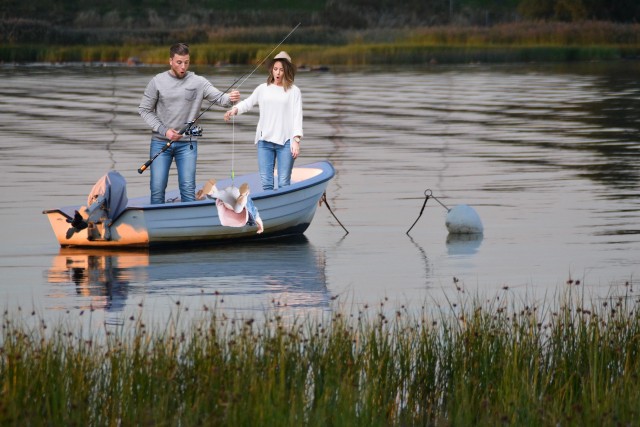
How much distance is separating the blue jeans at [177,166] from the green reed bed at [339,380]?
608cm

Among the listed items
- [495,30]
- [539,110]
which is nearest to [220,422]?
[539,110]

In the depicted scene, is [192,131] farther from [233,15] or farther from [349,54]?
[233,15]

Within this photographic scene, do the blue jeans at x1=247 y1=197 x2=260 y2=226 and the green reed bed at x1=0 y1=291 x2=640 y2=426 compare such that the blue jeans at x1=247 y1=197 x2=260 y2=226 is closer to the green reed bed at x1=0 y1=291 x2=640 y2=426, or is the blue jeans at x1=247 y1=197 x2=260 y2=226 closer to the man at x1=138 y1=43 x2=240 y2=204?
the man at x1=138 y1=43 x2=240 y2=204

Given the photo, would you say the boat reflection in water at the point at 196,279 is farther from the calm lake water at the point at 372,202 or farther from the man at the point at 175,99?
the man at the point at 175,99

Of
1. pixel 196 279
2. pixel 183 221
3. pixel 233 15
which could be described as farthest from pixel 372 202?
pixel 233 15

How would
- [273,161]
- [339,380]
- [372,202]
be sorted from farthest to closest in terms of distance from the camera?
[372,202]
[273,161]
[339,380]

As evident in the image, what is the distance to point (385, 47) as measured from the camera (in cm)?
7025

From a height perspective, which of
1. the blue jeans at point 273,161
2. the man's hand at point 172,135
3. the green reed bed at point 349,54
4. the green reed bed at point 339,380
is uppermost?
the man's hand at point 172,135

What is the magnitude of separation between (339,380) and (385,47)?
62909 millimetres

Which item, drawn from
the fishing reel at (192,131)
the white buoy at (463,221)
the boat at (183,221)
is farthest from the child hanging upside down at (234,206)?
the white buoy at (463,221)

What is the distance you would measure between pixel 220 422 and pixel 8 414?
42.1 inches

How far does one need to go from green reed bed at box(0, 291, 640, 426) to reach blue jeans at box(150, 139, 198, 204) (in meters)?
6.08

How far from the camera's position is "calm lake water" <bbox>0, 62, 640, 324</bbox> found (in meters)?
12.8

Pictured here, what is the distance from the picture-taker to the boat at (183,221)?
1496cm
